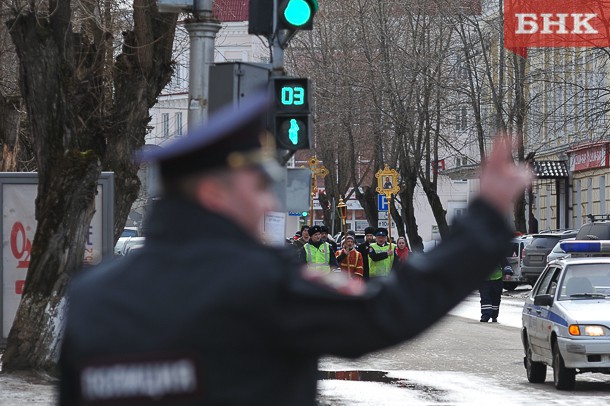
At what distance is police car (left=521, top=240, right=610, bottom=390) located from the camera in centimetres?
1446

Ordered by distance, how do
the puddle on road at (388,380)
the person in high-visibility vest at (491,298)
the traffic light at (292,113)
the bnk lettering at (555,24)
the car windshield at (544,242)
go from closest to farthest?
the traffic light at (292,113) → the puddle on road at (388,380) → the person in high-visibility vest at (491,298) → the bnk lettering at (555,24) → the car windshield at (544,242)

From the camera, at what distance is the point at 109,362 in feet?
9.27

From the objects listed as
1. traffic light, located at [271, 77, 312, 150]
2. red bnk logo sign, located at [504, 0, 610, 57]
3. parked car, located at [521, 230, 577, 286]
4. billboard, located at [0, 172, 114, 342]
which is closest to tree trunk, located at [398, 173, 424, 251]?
red bnk logo sign, located at [504, 0, 610, 57]

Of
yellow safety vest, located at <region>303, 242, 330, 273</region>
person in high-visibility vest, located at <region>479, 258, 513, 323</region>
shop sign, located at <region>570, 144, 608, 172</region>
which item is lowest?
person in high-visibility vest, located at <region>479, 258, 513, 323</region>

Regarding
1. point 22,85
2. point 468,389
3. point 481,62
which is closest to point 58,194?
point 22,85

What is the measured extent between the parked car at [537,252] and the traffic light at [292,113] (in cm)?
2934

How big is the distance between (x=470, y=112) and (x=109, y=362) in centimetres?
5028

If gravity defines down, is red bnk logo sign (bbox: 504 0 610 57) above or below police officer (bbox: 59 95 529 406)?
above

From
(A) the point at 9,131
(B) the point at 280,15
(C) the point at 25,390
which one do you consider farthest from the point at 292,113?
(A) the point at 9,131

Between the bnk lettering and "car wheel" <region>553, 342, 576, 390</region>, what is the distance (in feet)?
80.5

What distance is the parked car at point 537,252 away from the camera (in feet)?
135

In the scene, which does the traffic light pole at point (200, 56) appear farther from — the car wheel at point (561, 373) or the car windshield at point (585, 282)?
the car windshield at point (585, 282)

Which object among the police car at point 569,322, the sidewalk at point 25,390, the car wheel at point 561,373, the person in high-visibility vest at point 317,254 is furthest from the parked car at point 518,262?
the sidewalk at point 25,390

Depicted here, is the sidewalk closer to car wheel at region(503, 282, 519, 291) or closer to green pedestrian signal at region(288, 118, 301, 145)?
green pedestrian signal at region(288, 118, 301, 145)
